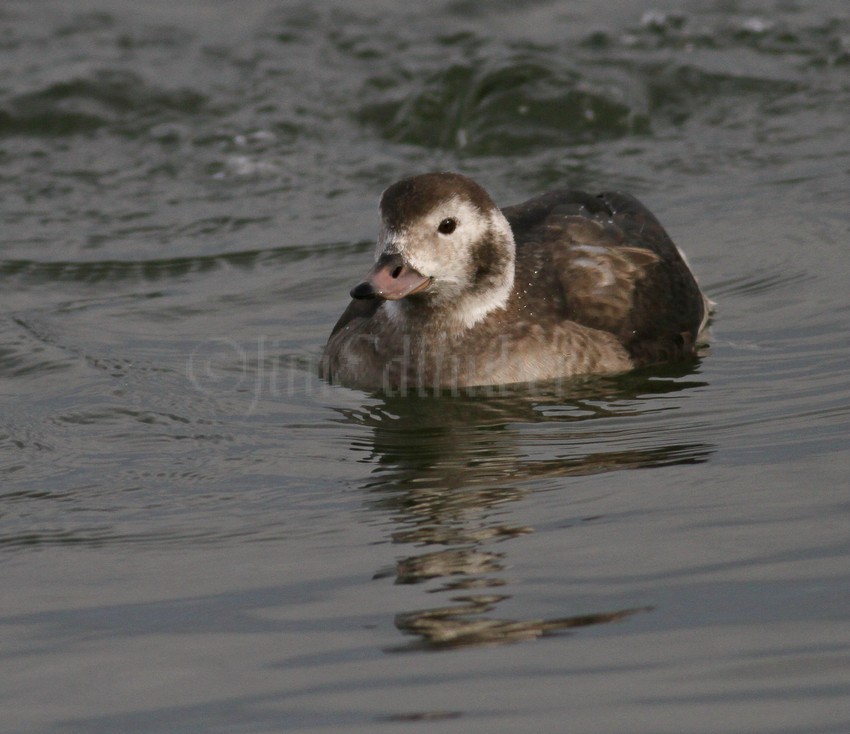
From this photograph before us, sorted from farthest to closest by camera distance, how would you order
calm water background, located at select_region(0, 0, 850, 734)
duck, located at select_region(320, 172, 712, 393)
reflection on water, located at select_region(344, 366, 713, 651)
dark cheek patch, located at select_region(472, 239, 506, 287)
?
dark cheek patch, located at select_region(472, 239, 506, 287) < duck, located at select_region(320, 172, 712, 393) < reflection on water, located at select_region(344, 366, 713, 651) < calm water background, located at select_region(0, 0, 850, 734)

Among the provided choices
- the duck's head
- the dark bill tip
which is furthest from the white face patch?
the dark bill tip

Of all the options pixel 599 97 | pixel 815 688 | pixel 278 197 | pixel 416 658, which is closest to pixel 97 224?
pixel 278 197

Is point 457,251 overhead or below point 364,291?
overhead

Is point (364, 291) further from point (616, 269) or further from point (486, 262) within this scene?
point (616, 269)

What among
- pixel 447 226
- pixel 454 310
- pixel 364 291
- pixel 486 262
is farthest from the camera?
pixel 454 310

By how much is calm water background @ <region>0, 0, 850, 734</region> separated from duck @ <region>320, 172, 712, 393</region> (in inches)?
7.6

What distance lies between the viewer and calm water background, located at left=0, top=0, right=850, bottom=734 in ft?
16.7

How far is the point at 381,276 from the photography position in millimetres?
8000

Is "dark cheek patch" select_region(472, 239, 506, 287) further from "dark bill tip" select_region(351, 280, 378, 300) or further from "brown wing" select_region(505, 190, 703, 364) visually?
"dark bill tip" select_region(351, 280, 378, 300)

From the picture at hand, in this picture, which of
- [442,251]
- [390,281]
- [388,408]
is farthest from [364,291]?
[388,408]

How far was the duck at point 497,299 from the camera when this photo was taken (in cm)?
820

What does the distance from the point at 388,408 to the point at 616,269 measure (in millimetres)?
1726

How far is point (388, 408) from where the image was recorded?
8672 millimetres

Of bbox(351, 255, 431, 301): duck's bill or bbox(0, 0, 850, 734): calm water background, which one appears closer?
bbox(0, 0, 850, 734): calm water background
